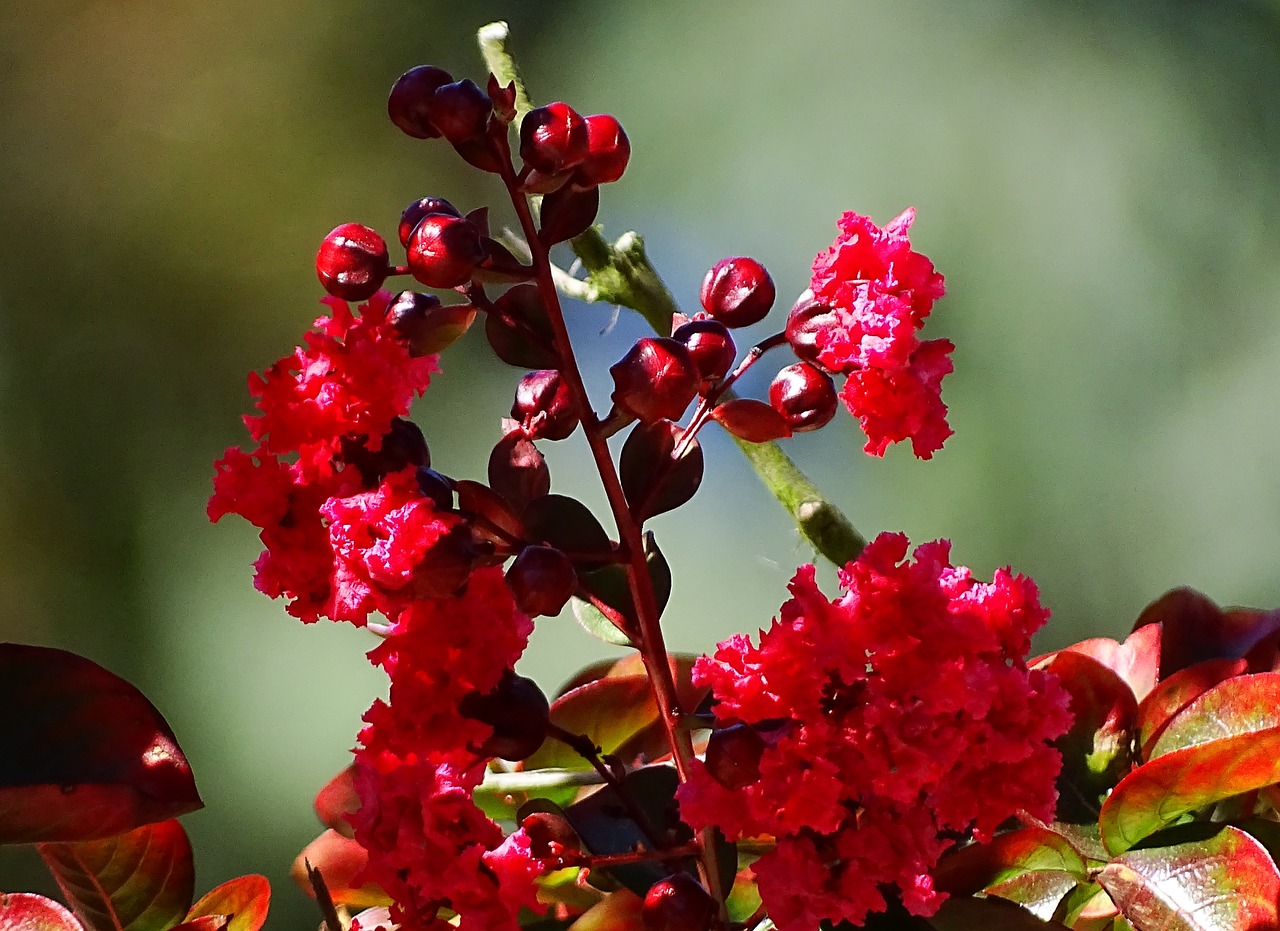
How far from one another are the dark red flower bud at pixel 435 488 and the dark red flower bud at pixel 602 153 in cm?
11

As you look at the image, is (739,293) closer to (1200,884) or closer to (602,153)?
(602,153)

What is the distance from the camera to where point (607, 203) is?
1.73 meters

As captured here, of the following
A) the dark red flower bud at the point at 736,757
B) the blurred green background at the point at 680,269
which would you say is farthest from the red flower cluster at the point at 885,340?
the blurred green background at the point at 680,269

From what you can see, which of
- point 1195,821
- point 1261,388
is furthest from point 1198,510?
point 1195,821

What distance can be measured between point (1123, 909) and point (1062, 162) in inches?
51.0

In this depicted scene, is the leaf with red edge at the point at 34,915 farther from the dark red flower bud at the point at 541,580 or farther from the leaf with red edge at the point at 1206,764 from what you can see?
the leaf with red edge at the point at 1206,764

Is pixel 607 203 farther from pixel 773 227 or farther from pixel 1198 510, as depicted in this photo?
pixel 1198 510

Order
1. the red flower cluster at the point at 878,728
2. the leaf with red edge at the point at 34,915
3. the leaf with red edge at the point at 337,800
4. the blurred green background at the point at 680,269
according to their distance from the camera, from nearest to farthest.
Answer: the red flower cluster at the point at 878,728 < the leaf with red edge at the point at 34,915 < the leaf with red edge at the point at 337,800 < the blurred green background at the point at 680,269

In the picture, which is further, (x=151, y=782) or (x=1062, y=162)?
(x=1062, y=162)

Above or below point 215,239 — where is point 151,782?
below

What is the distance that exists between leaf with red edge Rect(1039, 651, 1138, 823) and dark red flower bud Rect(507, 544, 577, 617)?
24 cm

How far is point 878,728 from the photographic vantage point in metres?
0.35

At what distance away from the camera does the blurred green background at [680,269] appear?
1.50m

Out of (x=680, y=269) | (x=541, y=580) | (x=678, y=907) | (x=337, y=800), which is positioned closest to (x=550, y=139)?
(x=541, y=580)
